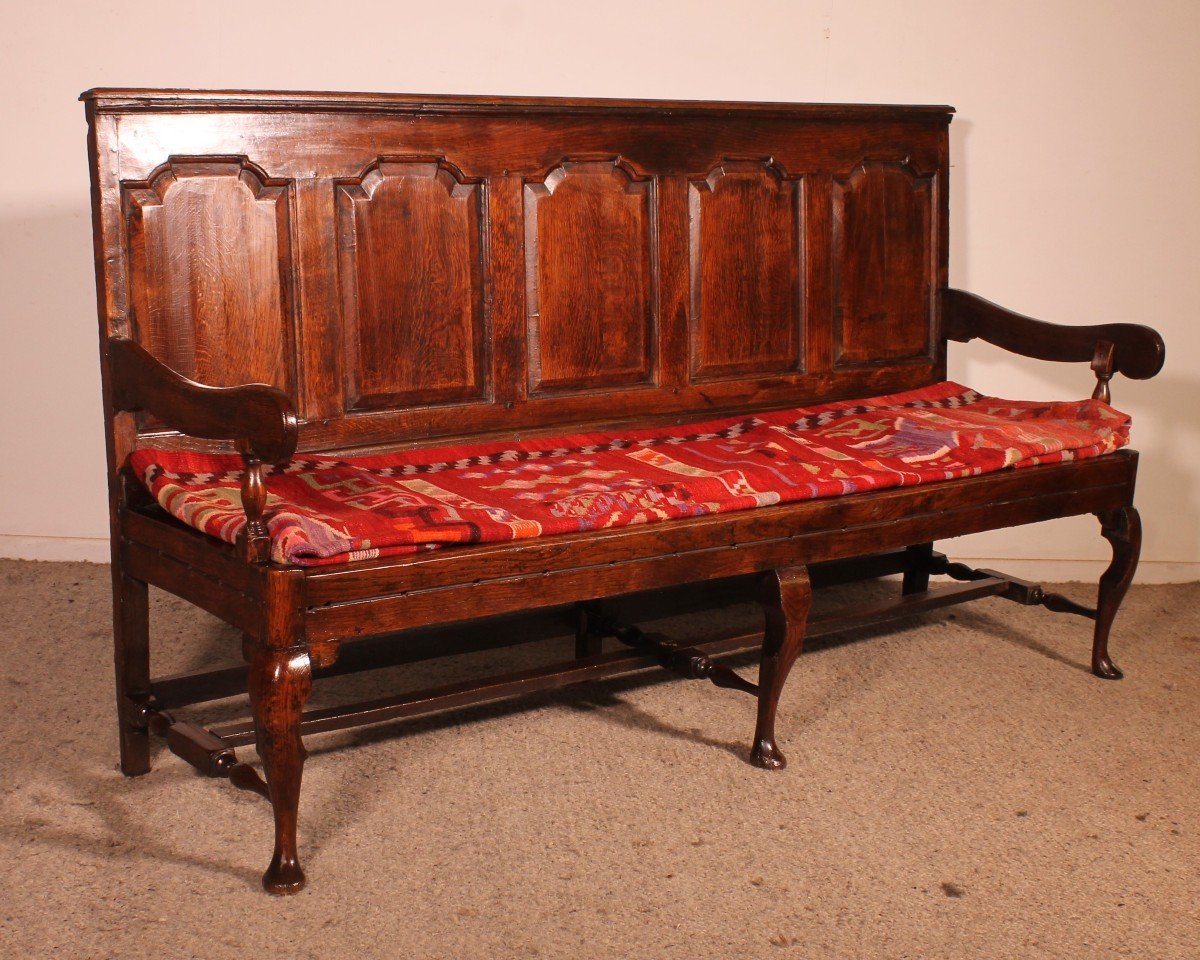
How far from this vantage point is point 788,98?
4.11 metres

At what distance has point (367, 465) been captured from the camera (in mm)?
2902

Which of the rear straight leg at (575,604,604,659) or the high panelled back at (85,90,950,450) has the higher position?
the high panelled back at (85,90,950,450)

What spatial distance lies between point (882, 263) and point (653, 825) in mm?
1703

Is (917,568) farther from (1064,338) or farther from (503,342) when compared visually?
(503,342)

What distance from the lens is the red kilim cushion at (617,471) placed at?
243 centimetres

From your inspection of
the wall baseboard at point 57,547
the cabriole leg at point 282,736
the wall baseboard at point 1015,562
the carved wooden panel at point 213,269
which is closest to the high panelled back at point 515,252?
the carved wooden panel at point 213,269

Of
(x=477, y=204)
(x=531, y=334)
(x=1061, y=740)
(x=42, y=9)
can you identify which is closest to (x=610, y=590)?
(x=531, y=334)

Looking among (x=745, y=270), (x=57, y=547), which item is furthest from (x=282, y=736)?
(x=57, y=547)

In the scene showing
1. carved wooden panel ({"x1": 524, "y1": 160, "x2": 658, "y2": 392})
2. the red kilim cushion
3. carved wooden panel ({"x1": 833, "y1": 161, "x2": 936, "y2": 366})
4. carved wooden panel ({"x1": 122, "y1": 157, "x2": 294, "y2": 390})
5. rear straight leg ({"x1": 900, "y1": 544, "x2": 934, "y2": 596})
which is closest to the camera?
the red kilim cushion

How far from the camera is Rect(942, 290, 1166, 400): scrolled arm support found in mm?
3391

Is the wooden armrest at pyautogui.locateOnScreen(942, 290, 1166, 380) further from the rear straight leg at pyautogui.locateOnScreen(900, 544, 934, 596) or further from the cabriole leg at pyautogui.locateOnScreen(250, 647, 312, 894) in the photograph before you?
Result: the cabriole leg at pyautogui.locateOnScreen(250, 647, 312, 894)

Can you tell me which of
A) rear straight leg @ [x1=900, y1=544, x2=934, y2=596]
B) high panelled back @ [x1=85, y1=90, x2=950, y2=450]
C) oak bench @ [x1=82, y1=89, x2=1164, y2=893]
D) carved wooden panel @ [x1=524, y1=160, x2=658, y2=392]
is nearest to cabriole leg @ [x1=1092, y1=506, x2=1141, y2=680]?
oak bench @ [x1=82, y1=89, x2=1164, y2=893]

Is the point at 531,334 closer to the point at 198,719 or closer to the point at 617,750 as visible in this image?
the point at 617,750

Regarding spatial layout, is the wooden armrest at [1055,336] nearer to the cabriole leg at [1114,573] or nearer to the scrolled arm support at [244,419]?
the cabriole leg at [1114,573]
